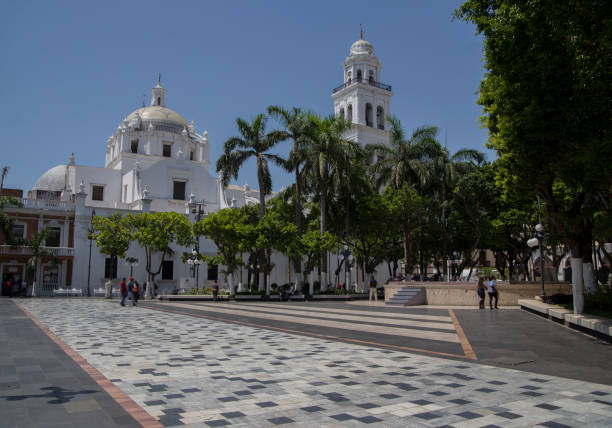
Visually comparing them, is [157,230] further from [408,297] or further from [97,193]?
[97,193]

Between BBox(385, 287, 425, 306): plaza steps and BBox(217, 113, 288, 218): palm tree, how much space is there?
34.3ft

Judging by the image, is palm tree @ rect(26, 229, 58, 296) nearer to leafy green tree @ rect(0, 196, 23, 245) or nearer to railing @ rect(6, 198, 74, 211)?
leafy green tree @ rect(0, 196, 23, 245)

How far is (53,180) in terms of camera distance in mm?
53594

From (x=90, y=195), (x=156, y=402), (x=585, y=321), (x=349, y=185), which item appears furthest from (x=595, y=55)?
(x=90, y=195)

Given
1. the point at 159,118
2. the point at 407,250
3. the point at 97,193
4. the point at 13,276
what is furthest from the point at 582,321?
the point at 159,118

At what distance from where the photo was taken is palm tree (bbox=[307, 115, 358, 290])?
2906 cm

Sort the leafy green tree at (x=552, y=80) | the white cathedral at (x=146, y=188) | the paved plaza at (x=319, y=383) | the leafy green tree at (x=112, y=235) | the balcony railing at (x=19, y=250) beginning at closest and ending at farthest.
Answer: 1. the paved plaza at (x=319, y=383)
2. the leafy green tree at (x=552, y=80)
3. the leafy green tree at (x=112, y=235)
4. the balcony railing at (x=19, y=250)
5. the white cathedral at (x=146, y=188)

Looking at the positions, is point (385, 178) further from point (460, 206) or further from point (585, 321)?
point (585, 321)

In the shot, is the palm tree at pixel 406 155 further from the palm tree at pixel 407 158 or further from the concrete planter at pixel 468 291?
the concrete planter at pixel 468 291

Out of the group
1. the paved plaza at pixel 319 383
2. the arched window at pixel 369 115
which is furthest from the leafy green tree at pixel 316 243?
the arched window at pixel 369 115

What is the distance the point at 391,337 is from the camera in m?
11.9

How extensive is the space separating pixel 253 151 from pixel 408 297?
13.2 meters

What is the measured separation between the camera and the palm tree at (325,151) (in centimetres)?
2906

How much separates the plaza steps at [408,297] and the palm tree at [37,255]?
26.4 metres
